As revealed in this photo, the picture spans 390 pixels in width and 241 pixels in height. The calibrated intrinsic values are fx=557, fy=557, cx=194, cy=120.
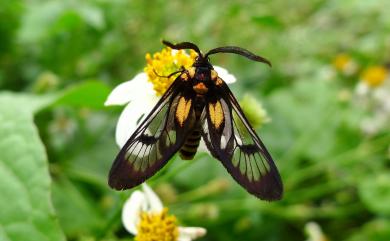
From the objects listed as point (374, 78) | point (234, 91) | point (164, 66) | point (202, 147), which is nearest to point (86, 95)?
point (164, 66)

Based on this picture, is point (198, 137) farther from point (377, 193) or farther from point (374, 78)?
point (374, 78)

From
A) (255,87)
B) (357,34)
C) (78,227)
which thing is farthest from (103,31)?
(357,34)

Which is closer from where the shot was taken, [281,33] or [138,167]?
[138,167]

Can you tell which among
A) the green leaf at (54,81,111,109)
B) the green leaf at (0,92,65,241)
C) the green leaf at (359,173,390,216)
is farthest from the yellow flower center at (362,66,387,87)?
the green leaf at (0,92,65,241)

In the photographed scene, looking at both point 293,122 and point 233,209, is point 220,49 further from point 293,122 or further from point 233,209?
point 293,122

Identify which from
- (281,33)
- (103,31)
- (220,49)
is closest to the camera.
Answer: (220,49)

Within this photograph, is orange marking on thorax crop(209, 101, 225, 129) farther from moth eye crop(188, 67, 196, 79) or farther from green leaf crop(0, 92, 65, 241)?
green leaf crop(0, 92, 65, 241)
